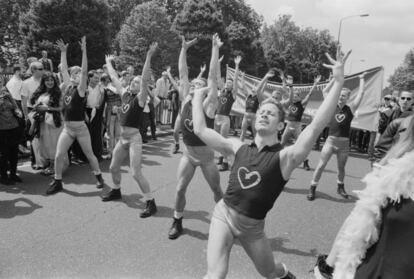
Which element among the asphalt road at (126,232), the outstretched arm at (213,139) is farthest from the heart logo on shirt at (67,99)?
the outstretched arm at (213,139)

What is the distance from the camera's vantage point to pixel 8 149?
611 cm

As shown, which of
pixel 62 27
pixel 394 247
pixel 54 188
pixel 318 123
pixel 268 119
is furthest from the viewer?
pixel 62 27

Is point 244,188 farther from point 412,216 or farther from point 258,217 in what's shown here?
point 412,216

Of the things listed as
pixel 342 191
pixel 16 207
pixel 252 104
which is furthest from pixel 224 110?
pixel 16 207

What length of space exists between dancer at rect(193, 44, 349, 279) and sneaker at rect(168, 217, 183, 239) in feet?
5.48

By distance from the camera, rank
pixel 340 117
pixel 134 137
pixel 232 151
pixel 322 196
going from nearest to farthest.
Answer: pixel 232 151
pixel 134 137
pixel 340 117
pixel 322 196

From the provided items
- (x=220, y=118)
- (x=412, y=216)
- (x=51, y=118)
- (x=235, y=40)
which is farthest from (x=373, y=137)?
(x=235, y=40)

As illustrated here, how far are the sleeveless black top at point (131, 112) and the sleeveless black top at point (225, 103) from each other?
410 cm

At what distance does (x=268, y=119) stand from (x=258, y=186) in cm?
54

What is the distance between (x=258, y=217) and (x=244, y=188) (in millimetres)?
253

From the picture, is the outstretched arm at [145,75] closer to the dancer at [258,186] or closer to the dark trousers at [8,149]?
the dancer at [258,186]

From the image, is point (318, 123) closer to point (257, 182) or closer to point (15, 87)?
point (257, 182)

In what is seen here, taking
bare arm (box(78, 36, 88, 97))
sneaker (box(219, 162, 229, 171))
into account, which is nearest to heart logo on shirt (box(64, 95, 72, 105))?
bare arm (box(78, 36, 88, 97))

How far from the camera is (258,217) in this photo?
2648 millimetres
